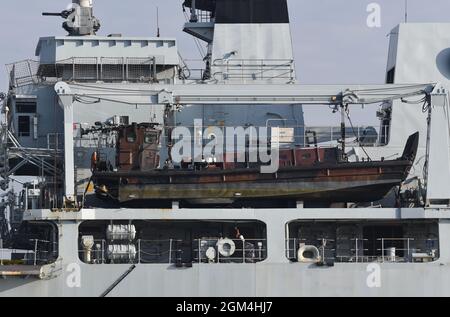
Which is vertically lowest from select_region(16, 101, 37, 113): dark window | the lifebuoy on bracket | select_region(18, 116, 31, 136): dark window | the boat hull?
the boat hull

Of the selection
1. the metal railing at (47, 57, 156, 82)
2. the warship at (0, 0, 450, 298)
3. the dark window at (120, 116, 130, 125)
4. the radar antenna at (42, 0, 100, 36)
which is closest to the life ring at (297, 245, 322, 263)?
the warship at (0, 0, 450, 298)

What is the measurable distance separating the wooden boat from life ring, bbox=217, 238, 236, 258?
1.35 metres

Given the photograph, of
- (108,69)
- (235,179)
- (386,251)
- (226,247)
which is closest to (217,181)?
(235,179)

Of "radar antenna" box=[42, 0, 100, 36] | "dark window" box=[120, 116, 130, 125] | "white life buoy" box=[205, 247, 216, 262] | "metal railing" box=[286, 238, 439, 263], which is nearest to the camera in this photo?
"white life buoy" box=[205, 247, 216, 262]

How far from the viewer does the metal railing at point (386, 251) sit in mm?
35188

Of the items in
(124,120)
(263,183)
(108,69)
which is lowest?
(263,183)

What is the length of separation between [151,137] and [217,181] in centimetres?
243

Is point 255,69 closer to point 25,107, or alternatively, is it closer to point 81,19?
point 81,19

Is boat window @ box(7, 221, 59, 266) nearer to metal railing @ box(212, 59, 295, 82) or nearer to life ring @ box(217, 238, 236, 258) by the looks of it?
life ring @ box(217, 238, 236, 258)

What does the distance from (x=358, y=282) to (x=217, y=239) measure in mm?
4358

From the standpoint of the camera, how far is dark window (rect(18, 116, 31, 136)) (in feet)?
128

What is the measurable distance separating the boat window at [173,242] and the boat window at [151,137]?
7.95ft

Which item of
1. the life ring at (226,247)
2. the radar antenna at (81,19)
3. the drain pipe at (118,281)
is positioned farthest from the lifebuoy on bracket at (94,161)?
the radar antenna at (81,19)

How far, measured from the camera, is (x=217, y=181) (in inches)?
1395
